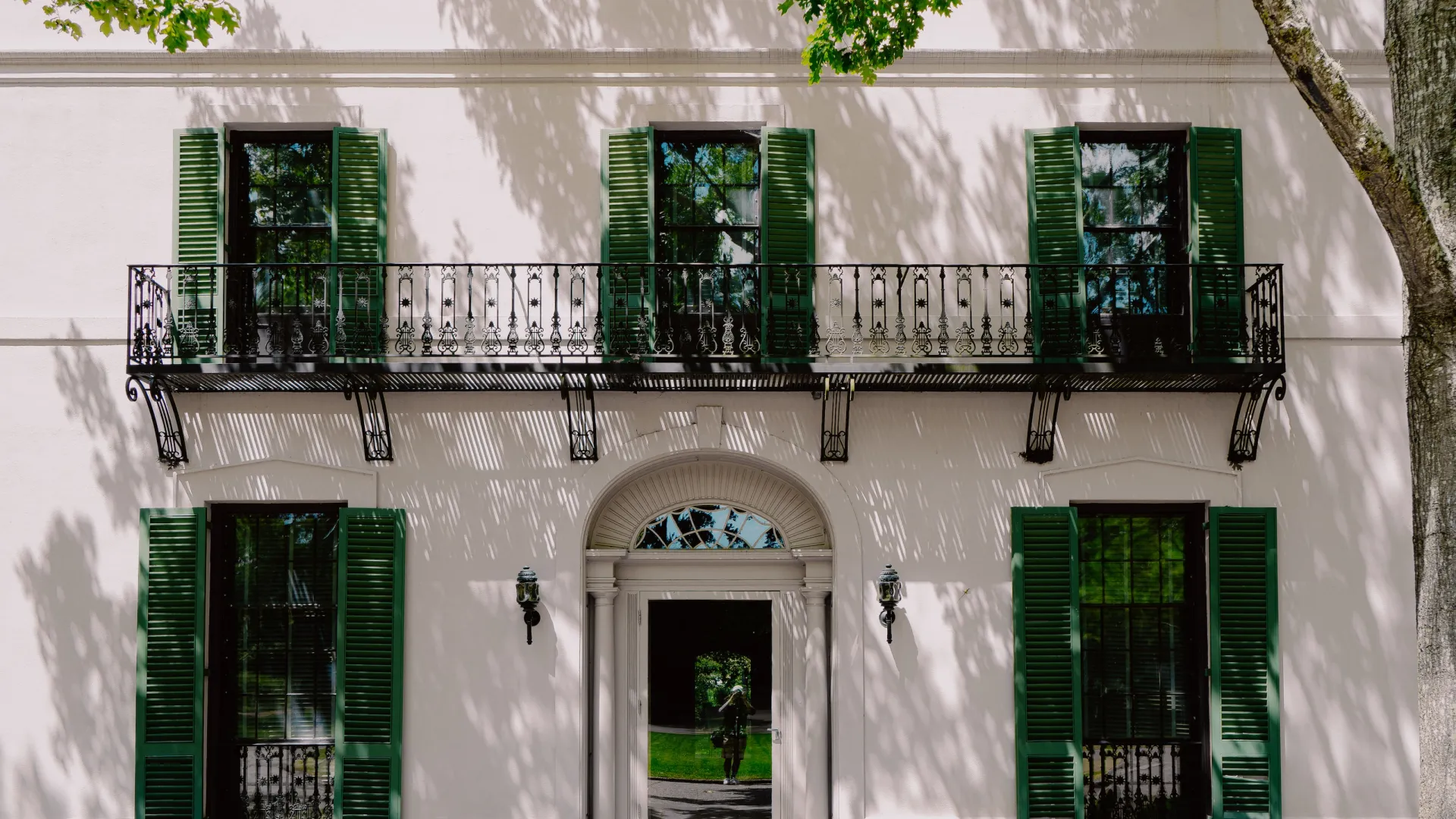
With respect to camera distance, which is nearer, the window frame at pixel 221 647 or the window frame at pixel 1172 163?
the window frame at pixel 221 647

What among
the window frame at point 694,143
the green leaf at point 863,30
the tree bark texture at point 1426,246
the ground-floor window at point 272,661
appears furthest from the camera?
the window frame at point 694,143

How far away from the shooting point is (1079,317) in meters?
8.73

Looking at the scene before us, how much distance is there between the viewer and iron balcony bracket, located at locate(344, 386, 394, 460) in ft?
28.9

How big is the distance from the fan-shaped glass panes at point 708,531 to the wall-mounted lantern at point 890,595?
3.70 feet

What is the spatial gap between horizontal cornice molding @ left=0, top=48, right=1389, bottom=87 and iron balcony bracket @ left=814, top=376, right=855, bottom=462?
2.54 metres

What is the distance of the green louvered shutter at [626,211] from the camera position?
8.80 meters

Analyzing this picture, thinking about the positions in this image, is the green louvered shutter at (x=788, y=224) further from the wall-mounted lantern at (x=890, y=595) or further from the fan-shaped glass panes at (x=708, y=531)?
the wall-mounted lantern at (x=890, y=595)

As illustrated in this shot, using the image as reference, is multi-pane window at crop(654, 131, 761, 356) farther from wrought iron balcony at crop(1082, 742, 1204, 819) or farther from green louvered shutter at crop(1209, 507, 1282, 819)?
wrought iron balcony at crop(1082, 742, 1204, 819)

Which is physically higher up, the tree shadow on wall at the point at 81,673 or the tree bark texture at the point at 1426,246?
the tree bark texture at the point at 1426,246

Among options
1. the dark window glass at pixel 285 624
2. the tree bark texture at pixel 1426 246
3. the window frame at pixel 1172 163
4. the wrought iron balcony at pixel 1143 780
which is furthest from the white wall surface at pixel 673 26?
the wrought iron balcony at pixel 1143 780

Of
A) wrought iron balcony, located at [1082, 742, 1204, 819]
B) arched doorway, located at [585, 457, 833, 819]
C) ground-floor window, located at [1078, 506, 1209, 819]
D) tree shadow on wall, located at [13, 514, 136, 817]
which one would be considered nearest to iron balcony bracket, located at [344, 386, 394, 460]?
arched doorway, located at [585, 457, 833, 819]

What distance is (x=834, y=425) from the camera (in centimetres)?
884

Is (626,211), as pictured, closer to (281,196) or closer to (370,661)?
(281,196)

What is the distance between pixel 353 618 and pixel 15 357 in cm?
341
